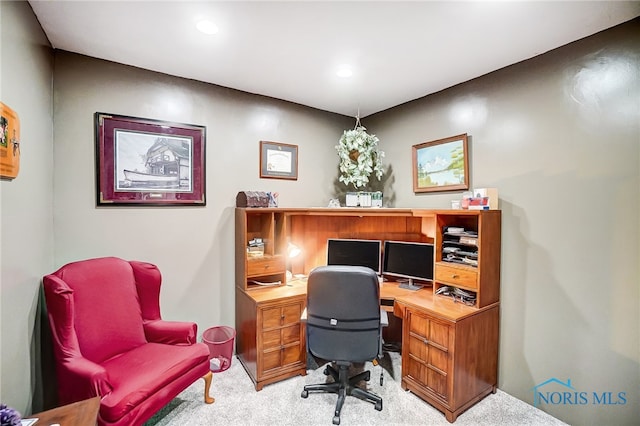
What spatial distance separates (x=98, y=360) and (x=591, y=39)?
3.84 m

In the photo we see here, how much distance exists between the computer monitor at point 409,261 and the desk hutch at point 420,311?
0.16 meters

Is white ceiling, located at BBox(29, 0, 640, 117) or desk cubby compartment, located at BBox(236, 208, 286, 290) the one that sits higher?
white ceiling, located at BBox(29, 0, 640, 117)

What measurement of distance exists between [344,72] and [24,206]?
232 cm

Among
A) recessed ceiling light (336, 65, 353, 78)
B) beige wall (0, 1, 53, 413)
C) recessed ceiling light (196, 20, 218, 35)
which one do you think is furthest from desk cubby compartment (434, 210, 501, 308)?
beige wall (0, 1, 53, 413)

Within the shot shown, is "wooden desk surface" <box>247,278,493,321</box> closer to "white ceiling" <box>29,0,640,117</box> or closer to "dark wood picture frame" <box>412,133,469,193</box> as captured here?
"dark wood picture frame" <box>412,133,469,193</box>

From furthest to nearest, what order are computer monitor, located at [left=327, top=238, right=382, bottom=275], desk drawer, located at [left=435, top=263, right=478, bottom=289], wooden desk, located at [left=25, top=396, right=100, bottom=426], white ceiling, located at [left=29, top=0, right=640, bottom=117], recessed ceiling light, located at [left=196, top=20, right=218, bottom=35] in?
computer monitor, located at [left=327, top=238, right=382, bottom=275] → desk drawer, located at [left=435, top=263, right=478, bottom=289] → recessed ceiling light, located at [left=196, top=20, right=218, bottom=35] → white ceiling, located at [left=29, top=0, right=640, bottom=117] → wooden desk, located at [left=25, top=396, right=100, bottom=426]

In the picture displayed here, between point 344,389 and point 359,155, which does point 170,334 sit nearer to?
point 344,389

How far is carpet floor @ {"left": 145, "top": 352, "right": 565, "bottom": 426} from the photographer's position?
6.72 ft

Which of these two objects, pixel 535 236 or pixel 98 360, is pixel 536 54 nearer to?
pixel 535 236

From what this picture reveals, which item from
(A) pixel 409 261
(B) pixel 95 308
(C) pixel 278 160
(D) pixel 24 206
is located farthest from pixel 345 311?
(D) pixel 24 206

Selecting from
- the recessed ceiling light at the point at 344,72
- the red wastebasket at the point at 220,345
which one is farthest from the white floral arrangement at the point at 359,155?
the red wastebasket at the point at 220,345

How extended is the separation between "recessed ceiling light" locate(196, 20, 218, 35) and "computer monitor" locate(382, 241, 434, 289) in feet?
7.51

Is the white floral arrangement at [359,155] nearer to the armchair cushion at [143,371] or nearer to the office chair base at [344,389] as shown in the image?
the office chair base at [344,389]

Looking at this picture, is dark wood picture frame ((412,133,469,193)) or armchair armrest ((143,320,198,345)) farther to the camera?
dark wood picture frame ((412,133,469,193))
